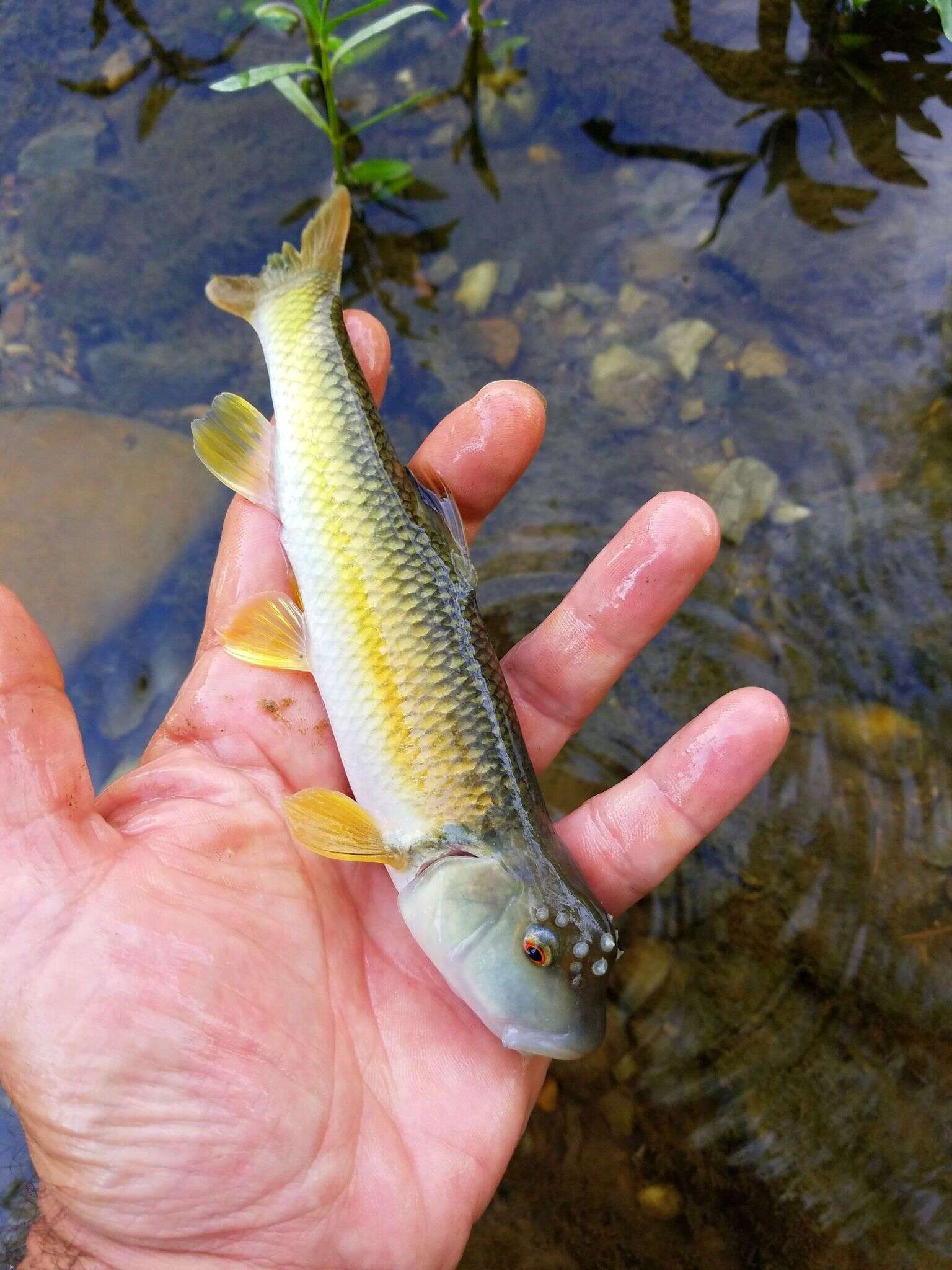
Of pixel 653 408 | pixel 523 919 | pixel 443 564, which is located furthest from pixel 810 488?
pixel 523 919

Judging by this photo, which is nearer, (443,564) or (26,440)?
(443,564)

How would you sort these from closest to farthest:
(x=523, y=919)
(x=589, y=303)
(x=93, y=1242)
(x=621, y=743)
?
(x=93, y=1242), (x=523, y=919), (x=621, y=743), (x=589, y=303)

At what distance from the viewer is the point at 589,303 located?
6305mm

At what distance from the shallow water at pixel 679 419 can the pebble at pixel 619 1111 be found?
10mm

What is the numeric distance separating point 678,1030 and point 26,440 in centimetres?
495

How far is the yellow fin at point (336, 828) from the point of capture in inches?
127

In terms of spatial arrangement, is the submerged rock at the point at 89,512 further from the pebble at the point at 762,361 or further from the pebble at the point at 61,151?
the pebble at the point at 762,361

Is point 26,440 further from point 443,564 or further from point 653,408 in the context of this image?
point 653,408

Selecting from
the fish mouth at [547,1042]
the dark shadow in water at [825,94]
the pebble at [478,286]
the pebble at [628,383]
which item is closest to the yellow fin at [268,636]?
the fish mouth at [547,1042]

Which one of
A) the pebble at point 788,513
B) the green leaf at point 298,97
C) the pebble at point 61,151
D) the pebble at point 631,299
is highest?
the green leaf at point 298,97

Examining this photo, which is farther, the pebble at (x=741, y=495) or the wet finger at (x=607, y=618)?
the pebble at (x=741, y=495)

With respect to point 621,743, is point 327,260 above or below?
above

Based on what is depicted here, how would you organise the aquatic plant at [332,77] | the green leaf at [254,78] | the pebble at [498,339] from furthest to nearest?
the pebble at [498,339] → the aquatic plant at [332,77] → the green leaf at [254,78]

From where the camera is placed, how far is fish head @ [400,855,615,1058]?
3.07 m
